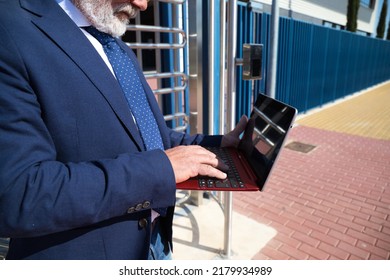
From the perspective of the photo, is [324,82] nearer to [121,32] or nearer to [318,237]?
[318,237]

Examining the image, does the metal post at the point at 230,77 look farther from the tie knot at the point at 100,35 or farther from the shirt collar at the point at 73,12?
the shirt collar at the point at 73,12

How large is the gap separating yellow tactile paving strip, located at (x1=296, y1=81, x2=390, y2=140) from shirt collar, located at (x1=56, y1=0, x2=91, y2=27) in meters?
6.68

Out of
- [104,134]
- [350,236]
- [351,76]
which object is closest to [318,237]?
[350,236]

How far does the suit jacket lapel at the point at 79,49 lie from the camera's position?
37.0 inches

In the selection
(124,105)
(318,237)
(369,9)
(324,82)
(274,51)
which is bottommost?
(318,237)

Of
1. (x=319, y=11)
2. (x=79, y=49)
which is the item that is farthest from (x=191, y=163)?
(x=319, y=11)

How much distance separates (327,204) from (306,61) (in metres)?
4.58

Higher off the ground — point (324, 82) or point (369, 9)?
point (369, 9)

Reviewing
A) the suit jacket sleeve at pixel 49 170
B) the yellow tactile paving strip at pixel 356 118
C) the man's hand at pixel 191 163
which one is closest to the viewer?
the suit jacket sleeve at pixel 49 170

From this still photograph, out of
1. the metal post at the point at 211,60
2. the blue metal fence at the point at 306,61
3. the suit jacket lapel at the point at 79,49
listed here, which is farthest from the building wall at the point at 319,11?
the suit jacket lapel at the point at 79,49

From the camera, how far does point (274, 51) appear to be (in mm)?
2584

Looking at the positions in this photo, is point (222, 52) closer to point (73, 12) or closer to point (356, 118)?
point (73, 12)

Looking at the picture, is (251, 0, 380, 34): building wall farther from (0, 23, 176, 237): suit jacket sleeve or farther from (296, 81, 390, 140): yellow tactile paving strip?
(0, 23, 176, 237): suit jacket sleeve

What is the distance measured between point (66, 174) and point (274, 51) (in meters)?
2.19
